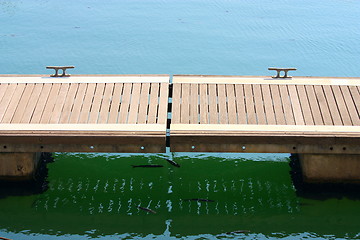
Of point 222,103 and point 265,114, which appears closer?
point 265,114

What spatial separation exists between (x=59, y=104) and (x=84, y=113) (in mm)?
438

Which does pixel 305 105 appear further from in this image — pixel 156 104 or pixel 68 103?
pixel 68 103

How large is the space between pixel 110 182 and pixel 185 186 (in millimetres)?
1090

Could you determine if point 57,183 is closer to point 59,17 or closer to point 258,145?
point 258,145

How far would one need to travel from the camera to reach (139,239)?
7.48 meters

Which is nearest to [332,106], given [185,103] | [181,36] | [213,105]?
[213,105]

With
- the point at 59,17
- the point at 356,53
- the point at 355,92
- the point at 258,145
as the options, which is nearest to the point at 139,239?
the point at 258,145

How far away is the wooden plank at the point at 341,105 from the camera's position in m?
7.94

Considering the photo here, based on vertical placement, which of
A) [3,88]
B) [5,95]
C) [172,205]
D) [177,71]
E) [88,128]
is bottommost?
[172,205]

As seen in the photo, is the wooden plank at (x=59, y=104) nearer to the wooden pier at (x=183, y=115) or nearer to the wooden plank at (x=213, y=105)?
the wooden pier at (x=183, y=115)

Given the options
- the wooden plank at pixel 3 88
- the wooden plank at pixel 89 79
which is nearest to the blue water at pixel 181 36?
the wooden plank at pixel 89 79

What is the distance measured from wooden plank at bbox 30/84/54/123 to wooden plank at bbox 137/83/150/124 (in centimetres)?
131

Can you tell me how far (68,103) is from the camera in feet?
26.9

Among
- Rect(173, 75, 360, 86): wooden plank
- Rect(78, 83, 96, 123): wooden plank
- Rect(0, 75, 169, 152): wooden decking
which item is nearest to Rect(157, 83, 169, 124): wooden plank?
Rect(0, 75, 169, 152): wooden decking
